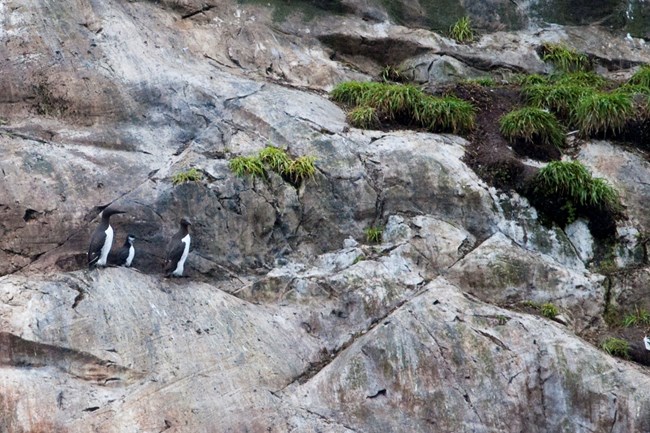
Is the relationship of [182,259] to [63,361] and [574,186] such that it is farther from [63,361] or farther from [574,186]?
[574,186]

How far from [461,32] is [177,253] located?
25.2ft

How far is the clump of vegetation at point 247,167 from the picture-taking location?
42.1 ft

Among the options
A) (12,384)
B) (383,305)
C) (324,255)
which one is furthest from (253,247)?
(12,384)

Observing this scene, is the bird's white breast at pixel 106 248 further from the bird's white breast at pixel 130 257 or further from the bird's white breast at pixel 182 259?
the bird's white breast at pixel 182 259

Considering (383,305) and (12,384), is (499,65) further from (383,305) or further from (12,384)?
(12,384)

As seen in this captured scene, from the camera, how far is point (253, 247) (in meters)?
12.6

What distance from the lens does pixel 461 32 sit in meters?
16.9

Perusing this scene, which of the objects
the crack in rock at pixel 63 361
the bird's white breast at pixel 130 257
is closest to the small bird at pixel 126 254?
the bird's white breast at pixel 130 257

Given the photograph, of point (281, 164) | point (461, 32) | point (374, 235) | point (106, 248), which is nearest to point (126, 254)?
point (106, 248)

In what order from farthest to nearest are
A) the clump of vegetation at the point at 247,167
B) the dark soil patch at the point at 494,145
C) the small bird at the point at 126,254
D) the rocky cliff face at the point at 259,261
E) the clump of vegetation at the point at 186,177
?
1. the dark soil patch at the point at 494,145
2. the clump of vegetation at the point at 247,167
3. the clump of vegetation at the point at 186,177
4. the small bird at the point at 126,254
5. the rocky cliff face at the point at 259,261

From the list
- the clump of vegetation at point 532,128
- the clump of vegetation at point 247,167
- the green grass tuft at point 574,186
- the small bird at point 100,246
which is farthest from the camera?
the clump of vegetation at point 532,128

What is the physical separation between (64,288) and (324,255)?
138 inches

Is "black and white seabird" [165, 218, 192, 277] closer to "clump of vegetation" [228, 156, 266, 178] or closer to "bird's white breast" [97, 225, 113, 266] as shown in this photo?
"bird's white breast" [97, 225, 113, 266]

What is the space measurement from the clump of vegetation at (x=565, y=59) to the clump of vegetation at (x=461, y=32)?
136 centimetres
